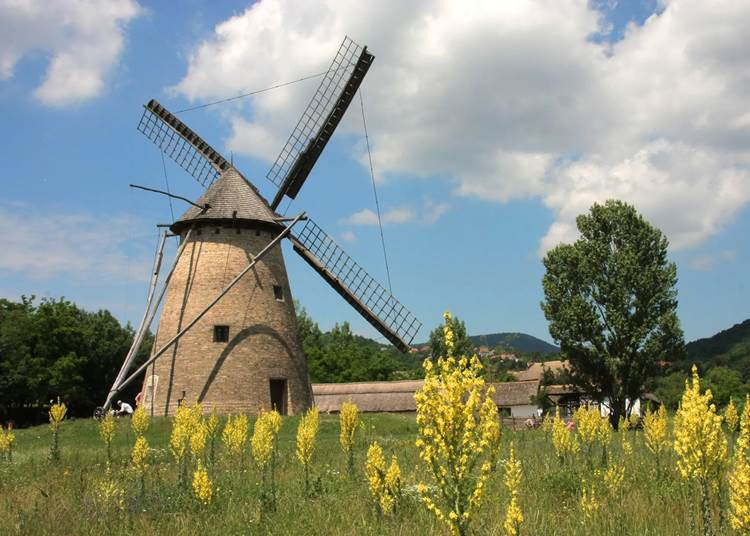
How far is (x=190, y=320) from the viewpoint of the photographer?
25.6 meters

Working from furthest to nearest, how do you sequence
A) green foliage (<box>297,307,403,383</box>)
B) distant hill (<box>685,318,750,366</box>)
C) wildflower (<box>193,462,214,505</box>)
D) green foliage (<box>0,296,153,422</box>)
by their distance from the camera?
distant hill (<box>685,318,750,366</box>) → green foliage (<box>297,307,403,383</box>) → green foliage (<box>0,296,153,422</box>) → wildflower (<box>193,462,214,505</box>)

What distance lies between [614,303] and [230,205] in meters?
19.4

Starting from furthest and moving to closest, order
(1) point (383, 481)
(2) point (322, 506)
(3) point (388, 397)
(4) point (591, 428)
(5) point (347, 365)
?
(5) point (347, 365) → (3) point (388, 397) → (4) point (591, 428) → (2) point (322, 506) → (1) point (383, 481)

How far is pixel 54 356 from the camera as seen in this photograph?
44094 millimetres

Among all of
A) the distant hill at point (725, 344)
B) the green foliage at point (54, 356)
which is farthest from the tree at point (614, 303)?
the distant hill at point (725, 344)

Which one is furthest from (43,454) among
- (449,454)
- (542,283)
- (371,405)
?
(371,405)

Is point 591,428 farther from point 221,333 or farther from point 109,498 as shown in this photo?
point 221,333

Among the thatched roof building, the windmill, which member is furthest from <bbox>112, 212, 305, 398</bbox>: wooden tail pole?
the thatched roof building

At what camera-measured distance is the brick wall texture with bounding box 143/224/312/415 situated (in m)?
25.1

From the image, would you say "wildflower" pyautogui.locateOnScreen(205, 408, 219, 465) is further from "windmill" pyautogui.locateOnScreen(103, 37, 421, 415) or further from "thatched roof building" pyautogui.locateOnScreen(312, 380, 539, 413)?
"thatched roof building" pyautogui.locateOnScreen(312, 380, 539, 413)

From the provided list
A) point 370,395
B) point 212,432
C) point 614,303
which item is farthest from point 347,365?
point 212,432

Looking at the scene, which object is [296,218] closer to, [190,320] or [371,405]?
[190,320]

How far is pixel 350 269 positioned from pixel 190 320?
23.6ft

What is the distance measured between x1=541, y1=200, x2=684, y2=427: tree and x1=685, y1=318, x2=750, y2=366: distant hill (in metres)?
87.5
